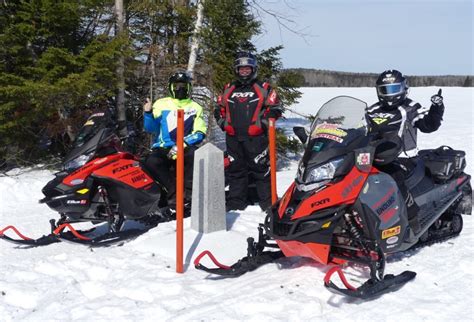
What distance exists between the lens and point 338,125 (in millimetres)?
4266

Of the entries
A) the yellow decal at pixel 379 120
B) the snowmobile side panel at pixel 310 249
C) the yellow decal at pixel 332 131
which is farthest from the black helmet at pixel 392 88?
the snowmobile side panel at pixel 310 249

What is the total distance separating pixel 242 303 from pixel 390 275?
3.85 feet

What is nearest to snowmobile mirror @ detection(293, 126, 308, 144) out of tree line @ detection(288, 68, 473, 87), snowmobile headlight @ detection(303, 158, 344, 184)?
snowmobile headlight @ detection(303, 158, 344, 184)

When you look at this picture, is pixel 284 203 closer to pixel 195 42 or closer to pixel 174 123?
pixel 174 123

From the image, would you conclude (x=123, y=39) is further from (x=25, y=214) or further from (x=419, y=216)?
(x=419, y=216)

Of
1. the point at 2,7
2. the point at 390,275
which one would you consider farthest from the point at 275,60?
the point at 390,275

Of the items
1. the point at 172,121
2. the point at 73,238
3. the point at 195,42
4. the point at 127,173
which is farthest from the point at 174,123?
the point at 195,42

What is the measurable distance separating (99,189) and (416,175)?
119 inches

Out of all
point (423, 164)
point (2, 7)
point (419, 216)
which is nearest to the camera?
point (419, 216)

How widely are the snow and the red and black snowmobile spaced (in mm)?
164

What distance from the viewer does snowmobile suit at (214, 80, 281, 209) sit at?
6895 millimetres

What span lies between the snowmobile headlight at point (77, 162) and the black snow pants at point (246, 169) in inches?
88.0

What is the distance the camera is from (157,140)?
6.29 metres

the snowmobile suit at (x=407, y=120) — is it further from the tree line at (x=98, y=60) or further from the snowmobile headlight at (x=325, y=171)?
the tree line at (x=98, y=60)
